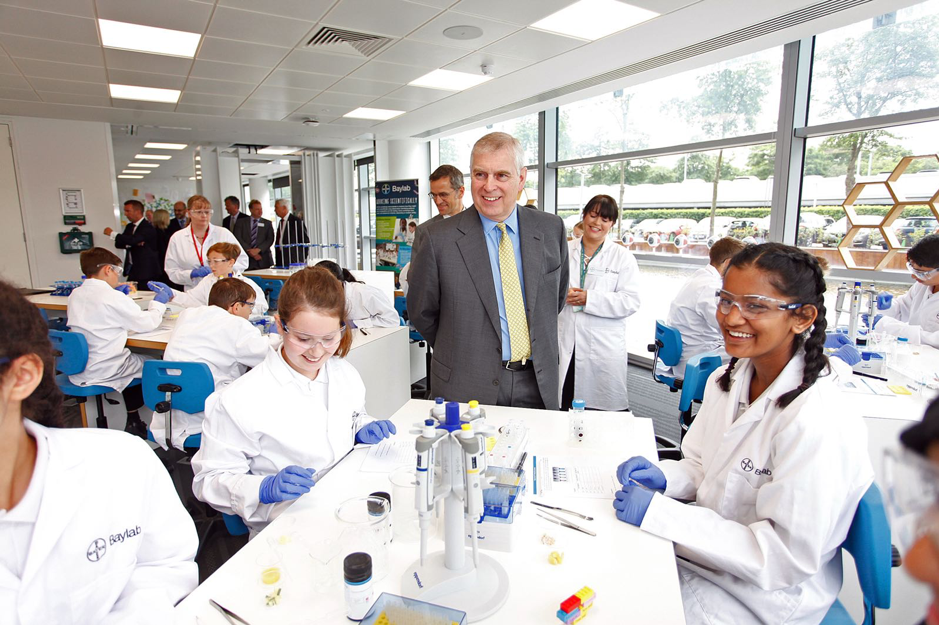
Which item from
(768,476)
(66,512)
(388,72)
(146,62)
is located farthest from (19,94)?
(768,476)

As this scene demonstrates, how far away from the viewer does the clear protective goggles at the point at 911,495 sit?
39 cm

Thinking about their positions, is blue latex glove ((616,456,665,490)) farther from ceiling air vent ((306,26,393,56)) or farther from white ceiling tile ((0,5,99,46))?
white ceiling tile ((0,5,99,46))

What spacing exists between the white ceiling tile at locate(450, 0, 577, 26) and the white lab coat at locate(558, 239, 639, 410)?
1787mm

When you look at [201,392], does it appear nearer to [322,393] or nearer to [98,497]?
[322,393]

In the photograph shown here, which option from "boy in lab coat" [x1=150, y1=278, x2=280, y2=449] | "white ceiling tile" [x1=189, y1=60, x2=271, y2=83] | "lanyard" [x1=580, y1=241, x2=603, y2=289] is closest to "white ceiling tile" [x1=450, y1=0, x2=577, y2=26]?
"lanyard" [x1=580, y1=241, x2=603, y2=289]

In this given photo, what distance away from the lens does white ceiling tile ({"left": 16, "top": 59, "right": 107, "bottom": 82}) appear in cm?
Result: 493

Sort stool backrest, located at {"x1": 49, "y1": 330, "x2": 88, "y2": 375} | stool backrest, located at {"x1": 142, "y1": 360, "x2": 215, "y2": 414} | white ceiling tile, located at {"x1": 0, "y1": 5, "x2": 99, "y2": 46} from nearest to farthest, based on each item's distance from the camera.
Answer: stool backrest, located at {"x1": 142, "y1": 360, "x2": 215, "y2": 414} → stool backrest, located at {"x1": 49, "y1": 330, "x2": 88, "y2": 375} → white ceiling tile, located at {"x1": 0, "y1": 5, "x2": 99, "y2": 46}

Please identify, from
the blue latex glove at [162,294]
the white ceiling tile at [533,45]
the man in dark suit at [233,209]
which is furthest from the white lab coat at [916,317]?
the man in dark suit at [233,209]

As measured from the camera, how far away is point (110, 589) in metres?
1.02

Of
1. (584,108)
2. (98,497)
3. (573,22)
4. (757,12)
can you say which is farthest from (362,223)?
(98,497)

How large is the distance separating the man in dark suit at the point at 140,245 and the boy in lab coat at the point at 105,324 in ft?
11.0

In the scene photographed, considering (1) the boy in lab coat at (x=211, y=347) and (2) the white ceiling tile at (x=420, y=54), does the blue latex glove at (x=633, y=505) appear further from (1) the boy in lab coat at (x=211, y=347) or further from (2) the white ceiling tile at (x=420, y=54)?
(2) the white ceiling tile at (x=420, y=54)

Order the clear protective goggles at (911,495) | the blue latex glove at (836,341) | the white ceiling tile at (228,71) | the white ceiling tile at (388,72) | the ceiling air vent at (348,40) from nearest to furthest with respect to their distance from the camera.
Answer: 1. the clear protective goggles at (911,495)
2. the blue latex glove at (836,341)
3. the ceiling air vent at (348,40)
4. the white ceiling tile at (228,71)
5. the white ceiling tile at (388,72)

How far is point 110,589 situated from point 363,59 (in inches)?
193
